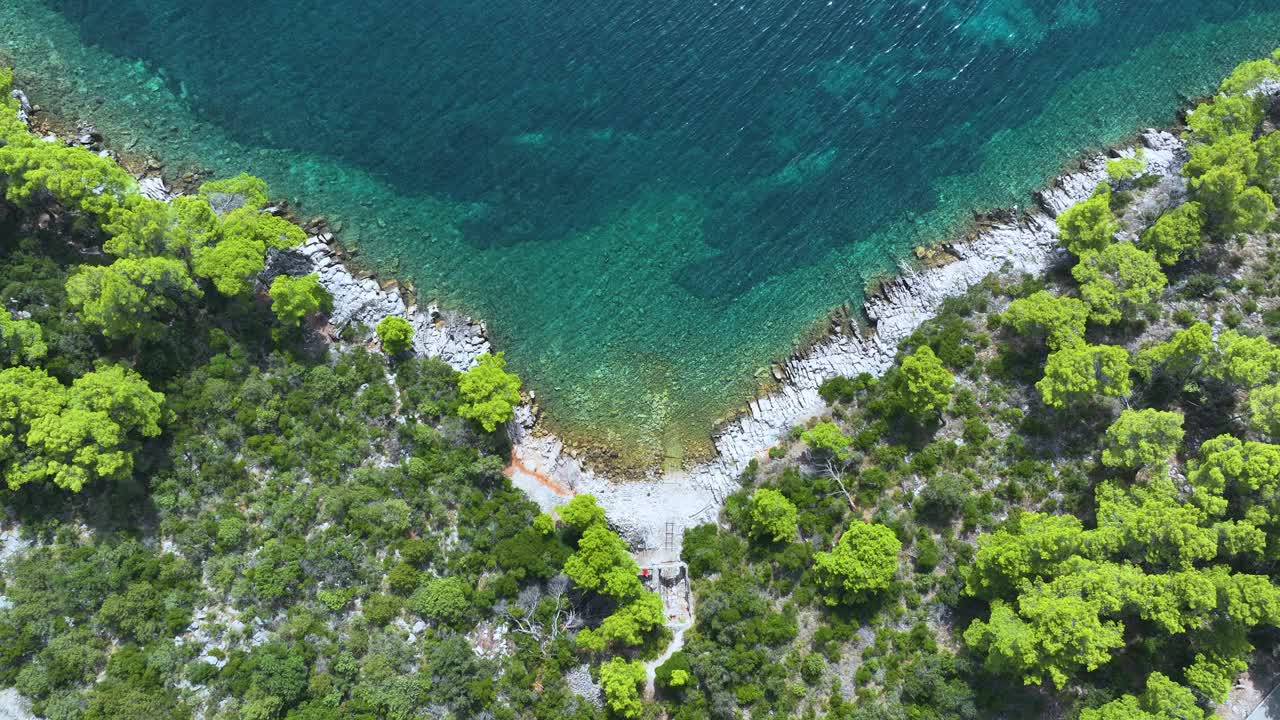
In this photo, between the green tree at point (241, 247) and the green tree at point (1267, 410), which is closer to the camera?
the green tree at point (1267, 410)

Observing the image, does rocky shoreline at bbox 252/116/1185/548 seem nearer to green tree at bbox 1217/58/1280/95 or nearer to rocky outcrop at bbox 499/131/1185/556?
rocky outcrop at bbox 499/131/1185/556

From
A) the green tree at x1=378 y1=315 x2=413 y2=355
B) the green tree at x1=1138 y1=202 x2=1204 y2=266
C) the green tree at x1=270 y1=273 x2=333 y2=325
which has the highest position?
the green tree at x1=270 y1=273 x2=333 y2=325

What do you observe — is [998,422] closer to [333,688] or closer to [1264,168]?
[1264,168]

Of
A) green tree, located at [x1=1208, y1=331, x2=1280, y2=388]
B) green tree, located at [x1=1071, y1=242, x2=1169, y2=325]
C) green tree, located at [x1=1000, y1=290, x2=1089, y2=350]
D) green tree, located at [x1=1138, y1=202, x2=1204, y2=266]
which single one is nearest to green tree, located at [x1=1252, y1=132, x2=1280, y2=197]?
green tree, located at [x1=1138, y1=202, x2=1204, y2=266]

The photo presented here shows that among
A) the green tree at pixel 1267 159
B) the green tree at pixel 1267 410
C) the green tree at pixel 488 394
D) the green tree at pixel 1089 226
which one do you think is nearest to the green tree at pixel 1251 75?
the green tree at pixel 1267 159

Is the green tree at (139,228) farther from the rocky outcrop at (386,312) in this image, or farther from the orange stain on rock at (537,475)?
the orange stain on rock at (537,475)

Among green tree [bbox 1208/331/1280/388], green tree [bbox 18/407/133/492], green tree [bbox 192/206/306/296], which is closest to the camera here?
green tree [bbox 18/407/133/492]
